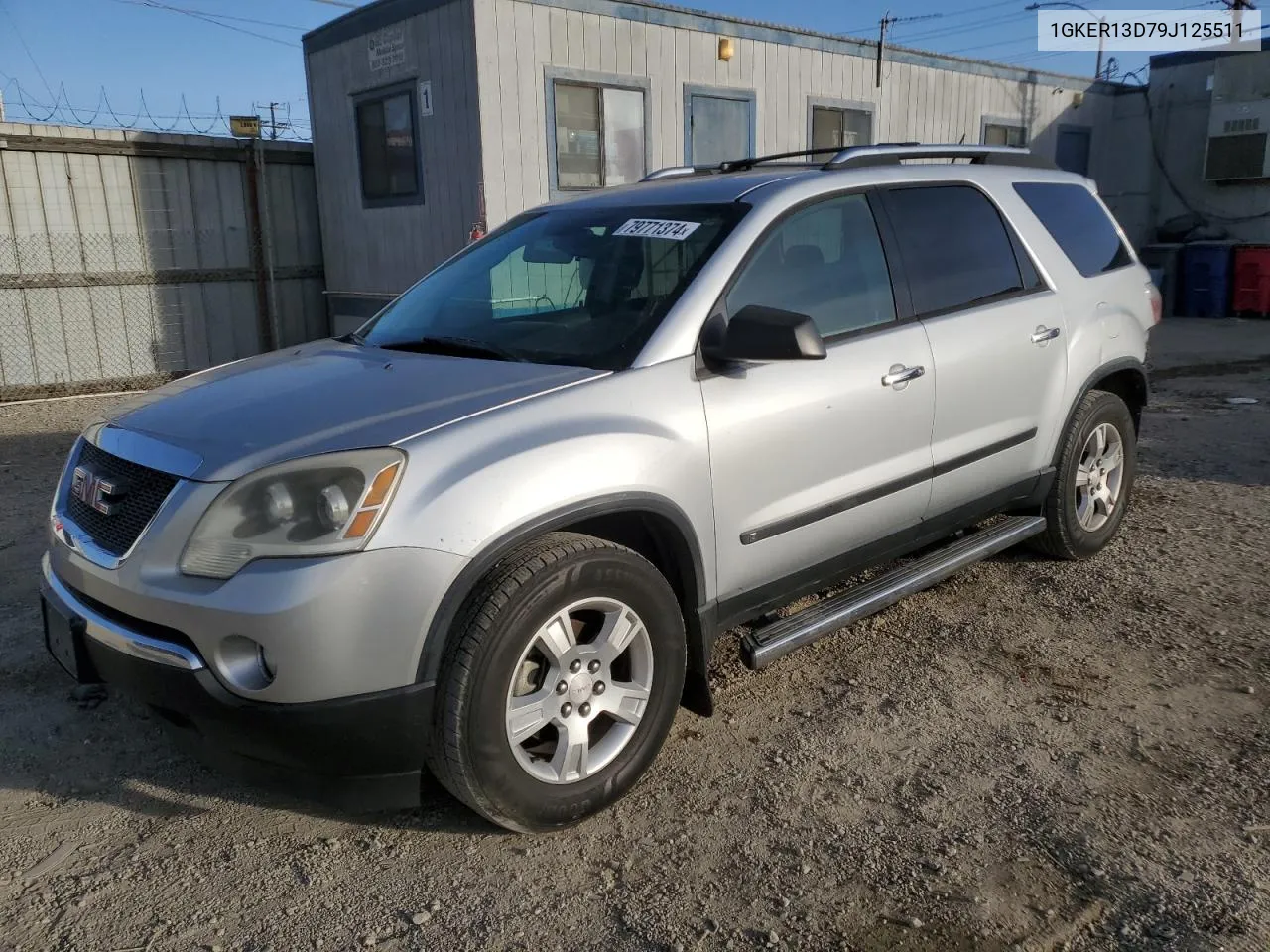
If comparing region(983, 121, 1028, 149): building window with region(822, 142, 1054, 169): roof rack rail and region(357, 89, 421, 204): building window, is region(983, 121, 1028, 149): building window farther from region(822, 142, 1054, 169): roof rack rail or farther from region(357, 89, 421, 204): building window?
region(822, 142, 1054, 169): roof rack rail

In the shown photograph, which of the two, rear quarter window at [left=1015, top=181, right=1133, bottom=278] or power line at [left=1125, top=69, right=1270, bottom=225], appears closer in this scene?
rear quarter window at [left=1015, top=181, right=1133, bottom=278]

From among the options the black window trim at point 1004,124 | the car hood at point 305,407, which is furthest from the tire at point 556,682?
the black window trim at point 1004,124

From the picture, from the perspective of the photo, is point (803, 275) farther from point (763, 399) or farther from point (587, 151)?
point (587, 151)

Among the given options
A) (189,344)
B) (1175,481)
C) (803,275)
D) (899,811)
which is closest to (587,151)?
(189,344)

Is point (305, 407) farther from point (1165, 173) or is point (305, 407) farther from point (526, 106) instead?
point (1165, 173)

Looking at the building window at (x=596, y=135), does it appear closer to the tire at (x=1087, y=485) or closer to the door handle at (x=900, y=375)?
the tire at (x=1087, y=485)

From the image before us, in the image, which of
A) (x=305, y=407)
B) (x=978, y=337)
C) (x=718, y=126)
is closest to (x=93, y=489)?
(x=305, y=407)

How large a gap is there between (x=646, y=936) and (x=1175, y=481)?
206 inches

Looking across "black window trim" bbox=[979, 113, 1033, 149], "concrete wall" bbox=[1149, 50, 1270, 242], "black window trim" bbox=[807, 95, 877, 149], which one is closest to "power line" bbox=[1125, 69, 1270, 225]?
"concrete wall" bbox=[1149, 50, 1270, 242]

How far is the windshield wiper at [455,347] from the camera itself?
3.30 m

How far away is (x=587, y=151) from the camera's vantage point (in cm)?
1028

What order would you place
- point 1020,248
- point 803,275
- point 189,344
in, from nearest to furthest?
point 803,275, point 1020,248, point 189,344

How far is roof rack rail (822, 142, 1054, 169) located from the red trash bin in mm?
12808

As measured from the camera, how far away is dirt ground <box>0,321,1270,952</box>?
252cm
